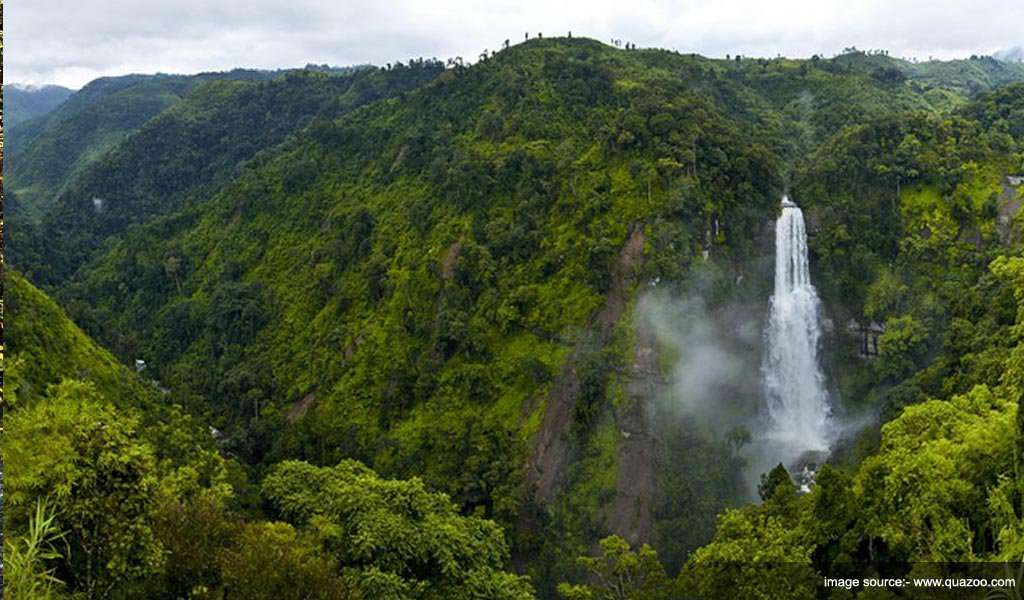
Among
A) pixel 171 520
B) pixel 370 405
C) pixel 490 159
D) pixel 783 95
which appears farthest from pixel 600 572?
pixel 783 95

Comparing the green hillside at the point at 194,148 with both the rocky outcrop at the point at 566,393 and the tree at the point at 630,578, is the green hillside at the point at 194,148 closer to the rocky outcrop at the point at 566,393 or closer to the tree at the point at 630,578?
the rocky outcrop at the point at 566,393

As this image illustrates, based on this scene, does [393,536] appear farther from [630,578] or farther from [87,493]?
[87,493]

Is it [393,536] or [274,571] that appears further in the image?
[393,536]

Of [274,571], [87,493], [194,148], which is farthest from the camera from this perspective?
[194,148]

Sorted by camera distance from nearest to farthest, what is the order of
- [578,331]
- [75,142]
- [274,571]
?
[274,571] → [578,331] → [75,142]

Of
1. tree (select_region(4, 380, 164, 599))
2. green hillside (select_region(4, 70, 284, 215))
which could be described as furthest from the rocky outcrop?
green hillside (select_region(4, 70, 284, 215))

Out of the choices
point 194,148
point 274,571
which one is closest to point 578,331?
point 274,571

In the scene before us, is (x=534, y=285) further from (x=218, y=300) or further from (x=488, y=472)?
(x=218, y=300)

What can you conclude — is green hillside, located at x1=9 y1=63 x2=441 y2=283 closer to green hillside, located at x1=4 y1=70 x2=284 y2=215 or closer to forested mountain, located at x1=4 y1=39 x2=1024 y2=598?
green hillside, located at x1=4 y1=70 x2=284 y2=215
